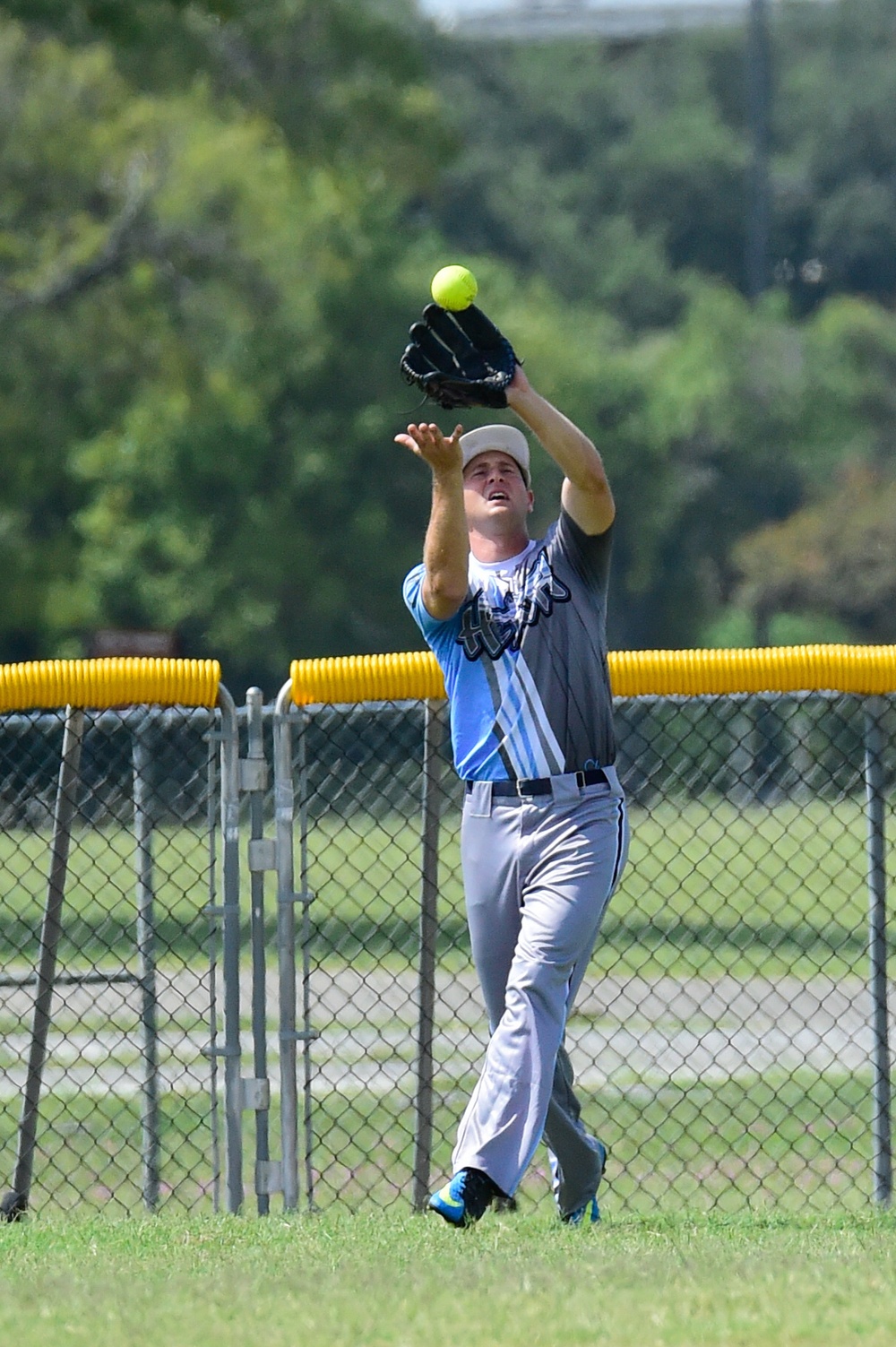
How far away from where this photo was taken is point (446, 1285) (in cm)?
405

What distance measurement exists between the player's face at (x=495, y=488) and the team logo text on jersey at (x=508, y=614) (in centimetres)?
23

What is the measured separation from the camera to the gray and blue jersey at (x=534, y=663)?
4.86m

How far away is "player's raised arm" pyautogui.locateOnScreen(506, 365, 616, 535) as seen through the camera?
476cm

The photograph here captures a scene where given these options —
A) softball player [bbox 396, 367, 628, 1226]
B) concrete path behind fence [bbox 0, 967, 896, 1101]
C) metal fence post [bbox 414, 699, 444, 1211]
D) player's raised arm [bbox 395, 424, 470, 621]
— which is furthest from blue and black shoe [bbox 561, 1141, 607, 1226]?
concrete path behind fence [bbox 0, 967, 896, 1101]

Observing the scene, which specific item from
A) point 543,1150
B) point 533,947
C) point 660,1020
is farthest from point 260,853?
point 660,1020

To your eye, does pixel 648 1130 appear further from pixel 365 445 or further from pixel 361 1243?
pixel 365 445

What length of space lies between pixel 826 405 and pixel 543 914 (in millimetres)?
45922

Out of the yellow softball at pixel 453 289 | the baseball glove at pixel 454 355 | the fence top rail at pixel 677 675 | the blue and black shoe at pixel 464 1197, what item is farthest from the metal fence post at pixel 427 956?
the yellow softball at pixel 453 289

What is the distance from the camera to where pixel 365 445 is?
3359 centimetres

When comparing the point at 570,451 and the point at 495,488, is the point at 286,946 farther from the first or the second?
the point at 570,451

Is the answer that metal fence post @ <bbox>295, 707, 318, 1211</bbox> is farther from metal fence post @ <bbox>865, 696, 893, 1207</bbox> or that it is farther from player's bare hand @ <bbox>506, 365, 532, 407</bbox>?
metal fence post @ <bbox>865, 696, 893, 1207</bbox>

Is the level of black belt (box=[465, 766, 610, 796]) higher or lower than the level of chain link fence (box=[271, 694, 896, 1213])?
higher

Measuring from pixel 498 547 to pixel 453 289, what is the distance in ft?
2.33

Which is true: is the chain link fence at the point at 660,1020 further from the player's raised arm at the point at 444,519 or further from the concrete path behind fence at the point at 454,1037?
the player's raised arm at the point at 444,519
